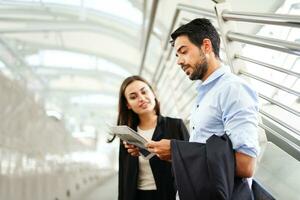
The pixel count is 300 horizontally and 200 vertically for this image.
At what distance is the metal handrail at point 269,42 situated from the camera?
4.50ft

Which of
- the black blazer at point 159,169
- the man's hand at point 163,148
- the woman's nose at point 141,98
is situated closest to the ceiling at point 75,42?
the woman's nose at point 141,98

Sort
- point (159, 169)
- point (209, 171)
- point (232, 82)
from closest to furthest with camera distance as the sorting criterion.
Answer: point (209, 171)
point (232, 82)
point (159, 169)

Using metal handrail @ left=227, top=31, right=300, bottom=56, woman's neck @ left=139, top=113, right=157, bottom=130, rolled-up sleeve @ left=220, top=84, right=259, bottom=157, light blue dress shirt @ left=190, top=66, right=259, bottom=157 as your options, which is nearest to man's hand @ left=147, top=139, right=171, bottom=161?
light blue dress shirt @ left=190, top=66, right=259, bottom=157

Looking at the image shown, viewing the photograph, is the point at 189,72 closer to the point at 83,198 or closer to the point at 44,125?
the point at 44,125

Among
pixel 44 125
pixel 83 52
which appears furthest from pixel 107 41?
pixel 44 125

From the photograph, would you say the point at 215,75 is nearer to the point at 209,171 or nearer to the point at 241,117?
the point at 241,117

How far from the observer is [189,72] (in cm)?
156

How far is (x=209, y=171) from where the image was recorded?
1.25 m

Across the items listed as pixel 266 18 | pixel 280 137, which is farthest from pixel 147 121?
pixel 266 18

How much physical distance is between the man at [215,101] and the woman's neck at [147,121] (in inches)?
30.6

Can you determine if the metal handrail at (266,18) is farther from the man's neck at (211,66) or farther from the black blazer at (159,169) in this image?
the black blazer at (159,169)

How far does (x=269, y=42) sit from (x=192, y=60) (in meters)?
0.35

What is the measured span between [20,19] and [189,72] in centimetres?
564

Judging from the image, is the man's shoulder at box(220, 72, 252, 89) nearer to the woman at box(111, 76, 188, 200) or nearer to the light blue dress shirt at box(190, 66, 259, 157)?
the light blue dress shirt at box(190, 66, 259, 157)
